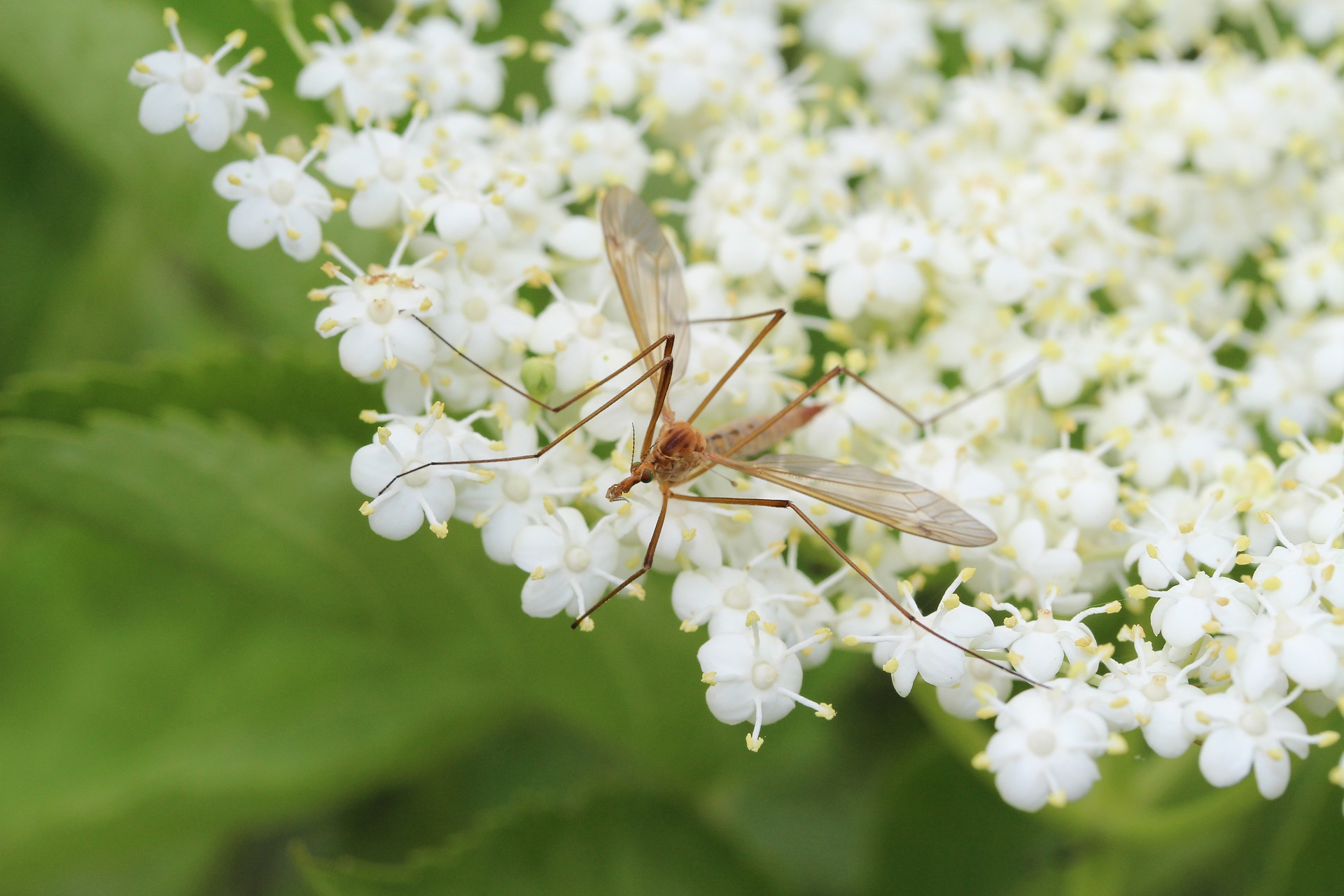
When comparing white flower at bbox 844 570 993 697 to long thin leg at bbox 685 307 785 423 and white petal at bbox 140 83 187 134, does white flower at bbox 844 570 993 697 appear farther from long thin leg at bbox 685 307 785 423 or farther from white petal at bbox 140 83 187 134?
white petal at bbox 140 83 187 134

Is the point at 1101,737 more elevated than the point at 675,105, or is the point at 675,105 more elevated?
the point at 675,105

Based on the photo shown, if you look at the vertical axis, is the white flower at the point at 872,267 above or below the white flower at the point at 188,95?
below

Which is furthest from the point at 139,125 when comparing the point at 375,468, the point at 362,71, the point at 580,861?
the point at 580,861

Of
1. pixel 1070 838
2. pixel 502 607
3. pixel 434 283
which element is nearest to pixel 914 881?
pixel 1070 838

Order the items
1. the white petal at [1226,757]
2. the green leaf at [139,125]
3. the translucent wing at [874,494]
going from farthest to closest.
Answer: the green leaf at [139,125], the translucent wing at [874,494], the white petal at [1226,757]

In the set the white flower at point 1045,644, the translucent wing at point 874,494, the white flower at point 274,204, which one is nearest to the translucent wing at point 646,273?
the translucent wing at point 874,494

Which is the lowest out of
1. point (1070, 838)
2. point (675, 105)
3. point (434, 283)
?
point (1070, 838)

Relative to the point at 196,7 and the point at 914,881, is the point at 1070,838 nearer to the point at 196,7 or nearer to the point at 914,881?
the point at 914,881

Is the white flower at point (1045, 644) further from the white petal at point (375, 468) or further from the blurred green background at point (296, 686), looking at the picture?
the white petal at point (375, 468)
